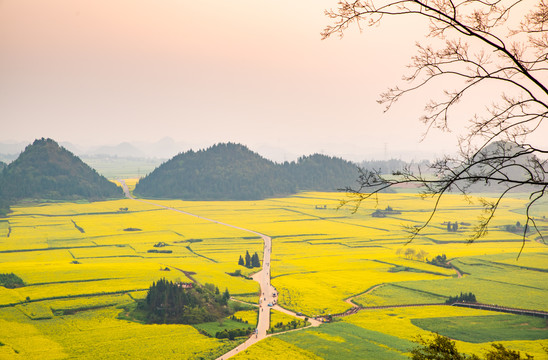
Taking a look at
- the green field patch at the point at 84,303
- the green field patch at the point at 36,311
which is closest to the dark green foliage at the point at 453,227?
the green field patch at the point at 84,303

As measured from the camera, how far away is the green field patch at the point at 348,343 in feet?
131

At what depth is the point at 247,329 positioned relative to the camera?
1833 inches

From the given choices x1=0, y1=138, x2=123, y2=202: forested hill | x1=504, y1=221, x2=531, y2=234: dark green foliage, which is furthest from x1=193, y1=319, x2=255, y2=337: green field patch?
x1=0, y1=138, x2=123, y2=202: forested hill

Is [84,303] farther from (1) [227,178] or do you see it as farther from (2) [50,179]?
(1) [227,178]

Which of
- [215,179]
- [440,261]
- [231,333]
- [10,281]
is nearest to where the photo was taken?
[231,333]

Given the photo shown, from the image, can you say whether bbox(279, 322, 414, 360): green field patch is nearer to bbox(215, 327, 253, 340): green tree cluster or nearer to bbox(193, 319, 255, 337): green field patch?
bbox(215, 327, 253, 340): green tree cluster

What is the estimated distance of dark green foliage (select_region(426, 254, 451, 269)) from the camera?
76213 mm

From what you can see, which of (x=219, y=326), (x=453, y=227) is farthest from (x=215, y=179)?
(x=219, y=326)

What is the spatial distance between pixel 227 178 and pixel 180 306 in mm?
125316

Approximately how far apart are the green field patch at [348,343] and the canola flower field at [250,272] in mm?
159

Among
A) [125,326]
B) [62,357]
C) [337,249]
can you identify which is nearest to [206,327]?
[125,326]

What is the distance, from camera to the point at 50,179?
160 m

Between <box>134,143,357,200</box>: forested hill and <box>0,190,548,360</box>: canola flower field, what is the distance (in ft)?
129

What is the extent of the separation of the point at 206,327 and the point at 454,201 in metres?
128
